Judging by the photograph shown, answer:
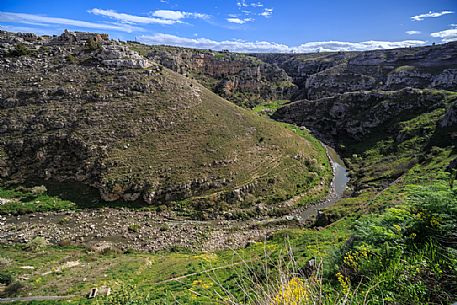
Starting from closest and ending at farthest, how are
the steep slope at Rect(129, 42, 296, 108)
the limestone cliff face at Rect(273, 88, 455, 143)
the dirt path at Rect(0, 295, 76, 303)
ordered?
the dirt path at Rect(0, 295, 76, 303), the limestone cliff face at Rect(273, 88, 455, 143), the steep slope at Rect(129, 42, 296, 108)

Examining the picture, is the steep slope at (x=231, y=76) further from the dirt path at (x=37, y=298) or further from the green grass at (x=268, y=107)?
the dirt path at (x=37, y=298)

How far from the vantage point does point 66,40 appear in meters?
52.5

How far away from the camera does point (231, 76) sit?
407ft

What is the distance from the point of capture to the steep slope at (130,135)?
3581 centimetres

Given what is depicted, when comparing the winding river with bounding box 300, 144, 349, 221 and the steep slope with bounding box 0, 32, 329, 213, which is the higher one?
the steep slope with bounding box 0, 32, 329, 213

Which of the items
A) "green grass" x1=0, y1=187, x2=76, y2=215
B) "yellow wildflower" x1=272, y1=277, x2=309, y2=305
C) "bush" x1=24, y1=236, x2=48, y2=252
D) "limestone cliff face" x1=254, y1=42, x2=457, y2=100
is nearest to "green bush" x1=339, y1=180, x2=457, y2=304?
"yellow wildflower" x1=272, y1=277, x2=309, y2=305

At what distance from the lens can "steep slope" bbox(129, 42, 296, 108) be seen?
112 meters

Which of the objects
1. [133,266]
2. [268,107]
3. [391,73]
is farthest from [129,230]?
[391,73]

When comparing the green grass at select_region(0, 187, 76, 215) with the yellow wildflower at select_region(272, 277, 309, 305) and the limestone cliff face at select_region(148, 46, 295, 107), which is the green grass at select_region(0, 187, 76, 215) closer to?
the yellow wildflower at select_region(272, 277, 309, 305)

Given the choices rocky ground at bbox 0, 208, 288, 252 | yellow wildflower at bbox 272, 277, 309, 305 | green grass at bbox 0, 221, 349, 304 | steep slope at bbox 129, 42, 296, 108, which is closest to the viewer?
yellow wildflower at bbox 272, 277, 309, 305

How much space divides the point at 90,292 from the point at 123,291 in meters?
9.73

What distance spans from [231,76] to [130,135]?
9011cm

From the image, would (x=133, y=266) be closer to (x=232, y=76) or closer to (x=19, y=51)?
(x=19, y=51)

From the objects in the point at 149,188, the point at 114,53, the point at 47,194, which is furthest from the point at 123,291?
the point at 114,53
